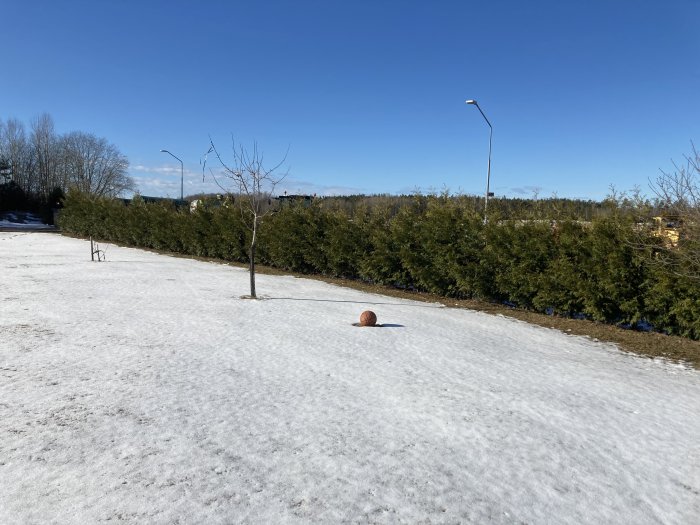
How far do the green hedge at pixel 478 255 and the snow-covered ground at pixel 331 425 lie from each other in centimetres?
166

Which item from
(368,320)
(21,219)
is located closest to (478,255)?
(368,320)

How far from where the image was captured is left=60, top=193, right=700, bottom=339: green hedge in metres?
9.29

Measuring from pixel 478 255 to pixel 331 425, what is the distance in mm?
8543

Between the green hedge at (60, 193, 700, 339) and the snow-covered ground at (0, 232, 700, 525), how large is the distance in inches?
65.4

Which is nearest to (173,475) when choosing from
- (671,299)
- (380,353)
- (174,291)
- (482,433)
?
(482,433)

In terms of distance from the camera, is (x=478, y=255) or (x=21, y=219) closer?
(x=478, y=255)

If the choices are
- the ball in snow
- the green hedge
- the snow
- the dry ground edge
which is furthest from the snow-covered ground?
the snow

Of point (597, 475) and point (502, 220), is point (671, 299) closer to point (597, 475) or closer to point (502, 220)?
point (502, 220)

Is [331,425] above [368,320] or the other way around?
the other way around

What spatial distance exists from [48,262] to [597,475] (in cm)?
2084

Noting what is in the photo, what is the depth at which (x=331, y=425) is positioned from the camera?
15.5 ft

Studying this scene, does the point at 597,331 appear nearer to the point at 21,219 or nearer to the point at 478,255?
the point at 478,255

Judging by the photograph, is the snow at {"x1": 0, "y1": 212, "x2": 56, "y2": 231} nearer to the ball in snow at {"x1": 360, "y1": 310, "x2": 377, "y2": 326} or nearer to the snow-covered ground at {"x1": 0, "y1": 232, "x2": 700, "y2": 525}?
the snow-covered ground at {"x1": 0, "y1": 232, "x2": 700, "y2": 525}

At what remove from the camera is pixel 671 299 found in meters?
8.77
